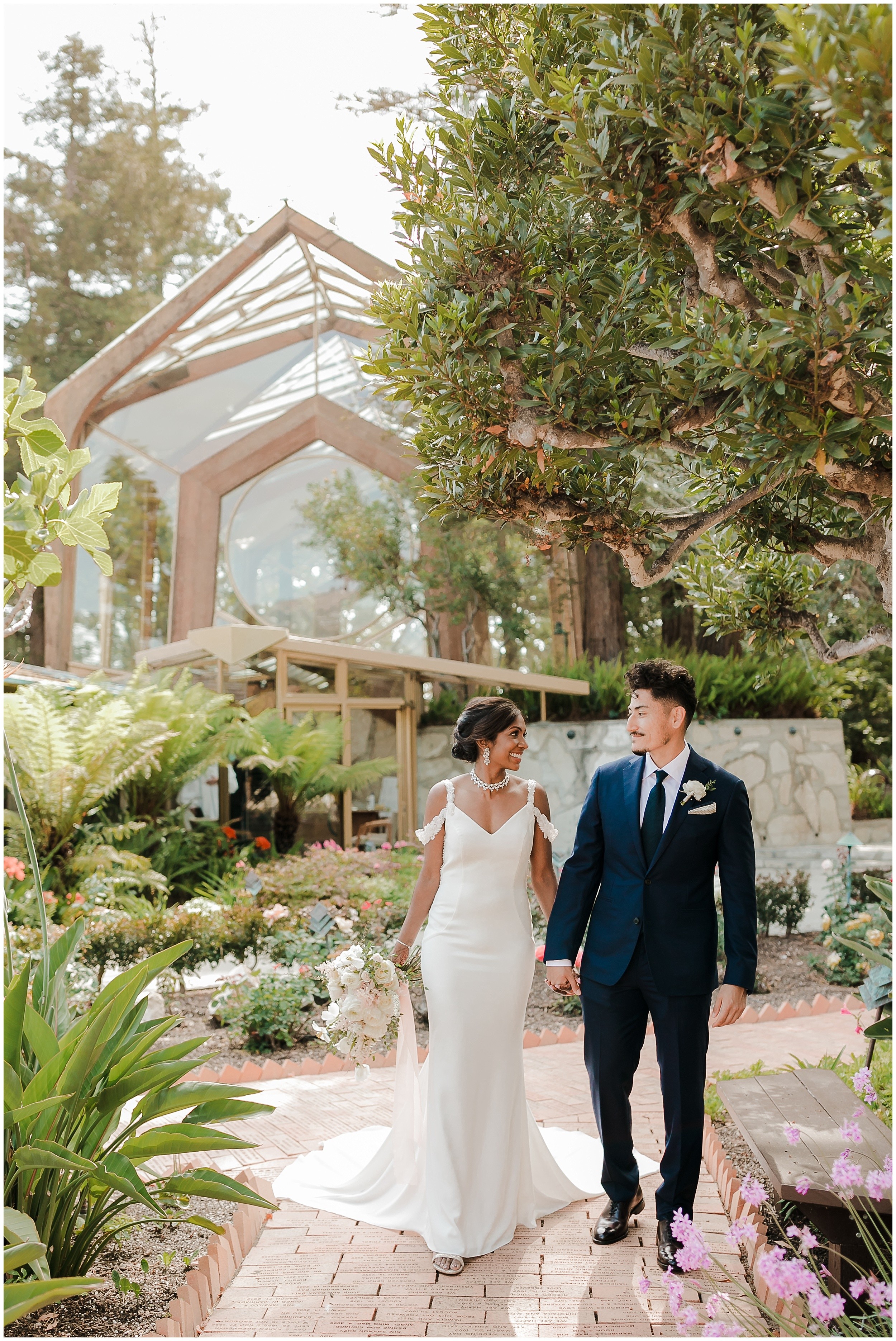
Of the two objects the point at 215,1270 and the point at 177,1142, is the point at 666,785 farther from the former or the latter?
the point at 215,1270

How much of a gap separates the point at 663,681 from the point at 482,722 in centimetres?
70

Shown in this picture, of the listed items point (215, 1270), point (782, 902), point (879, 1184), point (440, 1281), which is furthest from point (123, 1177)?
point (782, 902)

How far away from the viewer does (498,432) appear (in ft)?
10.2

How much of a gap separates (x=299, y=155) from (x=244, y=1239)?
1459cm

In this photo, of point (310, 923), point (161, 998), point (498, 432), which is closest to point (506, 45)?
point (498, 432)

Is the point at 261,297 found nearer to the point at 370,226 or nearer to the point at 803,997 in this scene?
the point at 370,226

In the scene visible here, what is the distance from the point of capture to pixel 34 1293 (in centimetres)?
215

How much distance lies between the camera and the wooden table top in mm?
3055

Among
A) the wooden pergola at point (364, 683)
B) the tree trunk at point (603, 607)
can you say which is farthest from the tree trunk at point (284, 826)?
the tree trunk at point (603, 607)

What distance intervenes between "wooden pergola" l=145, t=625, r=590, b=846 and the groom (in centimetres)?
838

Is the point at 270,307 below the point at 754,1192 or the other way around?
the other way around

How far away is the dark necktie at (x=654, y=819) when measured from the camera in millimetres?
3549

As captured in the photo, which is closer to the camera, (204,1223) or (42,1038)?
(42,1038)

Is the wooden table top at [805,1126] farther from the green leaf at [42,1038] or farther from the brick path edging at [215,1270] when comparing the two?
the green leaf at [42,1038]
